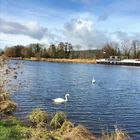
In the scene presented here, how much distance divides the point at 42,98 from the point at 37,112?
12.0 metres

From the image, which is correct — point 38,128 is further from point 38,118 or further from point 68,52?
point 68,52

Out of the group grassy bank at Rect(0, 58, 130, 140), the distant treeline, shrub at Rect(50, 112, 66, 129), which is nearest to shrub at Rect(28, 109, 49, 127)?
grassy bank at Rect(0, 58, 130, 140)

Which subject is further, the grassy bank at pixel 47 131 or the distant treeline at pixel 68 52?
the distant treeline at pixel 68 52

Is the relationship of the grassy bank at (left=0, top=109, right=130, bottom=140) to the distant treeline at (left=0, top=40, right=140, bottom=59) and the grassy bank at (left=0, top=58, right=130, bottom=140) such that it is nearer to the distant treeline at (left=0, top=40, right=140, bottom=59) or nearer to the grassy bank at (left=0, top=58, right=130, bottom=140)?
the grassy bank at (left=0, top=58, right=130, bottom=140)

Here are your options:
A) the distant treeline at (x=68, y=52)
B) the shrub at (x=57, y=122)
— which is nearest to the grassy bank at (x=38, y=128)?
the shrub at (x=57, y=122)

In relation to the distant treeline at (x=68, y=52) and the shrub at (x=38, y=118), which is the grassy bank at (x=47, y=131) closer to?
the shrub at (x=38, y=118)

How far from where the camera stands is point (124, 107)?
29.3m

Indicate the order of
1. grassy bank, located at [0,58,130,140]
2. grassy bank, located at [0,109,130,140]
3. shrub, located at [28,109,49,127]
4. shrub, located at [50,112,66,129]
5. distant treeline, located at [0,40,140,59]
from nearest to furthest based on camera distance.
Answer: grassy bank, located at [0,109,130,140], grassy bank, located at [0,58,130,140], shrub, located at [50,112,66,129], shrub, located at [28,109,49,127], distant treeline, located at [0,40,140,59]

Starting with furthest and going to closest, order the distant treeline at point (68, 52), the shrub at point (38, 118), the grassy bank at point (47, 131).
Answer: the distant treeline at point (68, 52)
the shrub at point (38, 118)
the grassy bank at point (47, 131)

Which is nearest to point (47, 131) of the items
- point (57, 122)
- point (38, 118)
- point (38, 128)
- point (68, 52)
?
point (38, 128)

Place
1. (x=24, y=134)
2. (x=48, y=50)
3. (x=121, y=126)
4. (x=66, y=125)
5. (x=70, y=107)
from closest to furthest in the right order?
(x=24, y=134) → (x=66, y=125) → (x=121, y=126) → (x=70, y=107) → (x=48, y=50)

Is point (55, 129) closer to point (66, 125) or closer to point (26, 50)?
point (66, 125)

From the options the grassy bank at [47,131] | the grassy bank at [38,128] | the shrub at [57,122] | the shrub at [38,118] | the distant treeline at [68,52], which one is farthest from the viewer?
the distant treeline at [68,52]

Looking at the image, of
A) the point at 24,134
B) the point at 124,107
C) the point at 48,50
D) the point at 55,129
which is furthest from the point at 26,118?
the point at 48,50
